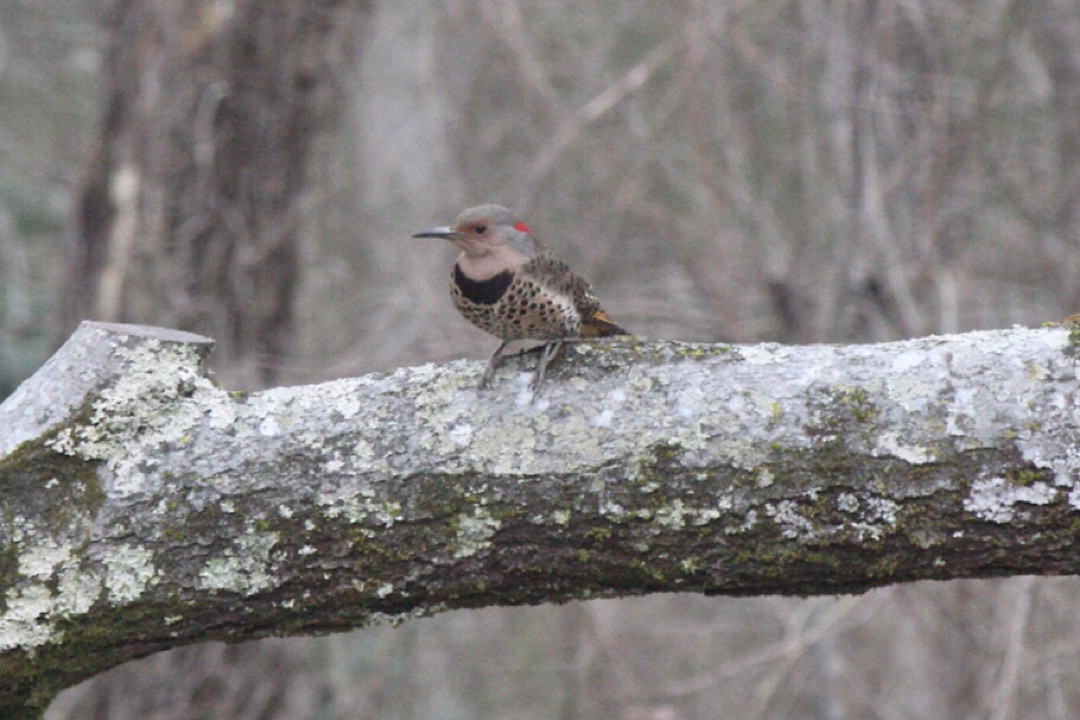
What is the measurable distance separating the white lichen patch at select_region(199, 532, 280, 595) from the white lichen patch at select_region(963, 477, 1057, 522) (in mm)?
1152

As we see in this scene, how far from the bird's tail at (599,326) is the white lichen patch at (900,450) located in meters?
1.08

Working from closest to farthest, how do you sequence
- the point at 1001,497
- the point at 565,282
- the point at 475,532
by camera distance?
1. the point at 1001,497
2. the point at 475,532
3. the point at 565,282

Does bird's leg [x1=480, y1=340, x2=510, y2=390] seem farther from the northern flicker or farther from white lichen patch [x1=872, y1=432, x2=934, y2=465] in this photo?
white lichen patch [x1=872, y1=432, x2=934, y2=465]

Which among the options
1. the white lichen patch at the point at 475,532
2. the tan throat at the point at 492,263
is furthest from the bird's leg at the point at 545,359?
the tan throat at the point at 492,263

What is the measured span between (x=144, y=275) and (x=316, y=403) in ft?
10.3

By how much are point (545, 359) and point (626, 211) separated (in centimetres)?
337

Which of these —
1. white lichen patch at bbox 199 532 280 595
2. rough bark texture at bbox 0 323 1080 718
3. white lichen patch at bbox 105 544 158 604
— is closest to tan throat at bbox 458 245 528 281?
rough bark texture at bbox 0 323 1080 718

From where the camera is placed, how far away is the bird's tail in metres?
3.09

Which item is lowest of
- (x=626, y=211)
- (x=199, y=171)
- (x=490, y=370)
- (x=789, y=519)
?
(x=789, y=519)

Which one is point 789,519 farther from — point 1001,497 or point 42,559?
point 42,559

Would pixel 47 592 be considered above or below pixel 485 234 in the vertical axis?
below

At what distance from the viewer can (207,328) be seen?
5.20 m

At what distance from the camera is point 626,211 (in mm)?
5641

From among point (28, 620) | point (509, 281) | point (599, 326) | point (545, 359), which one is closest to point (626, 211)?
point (599, 326)
